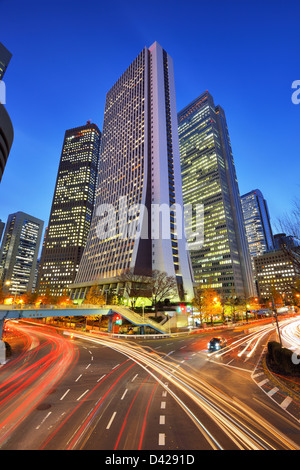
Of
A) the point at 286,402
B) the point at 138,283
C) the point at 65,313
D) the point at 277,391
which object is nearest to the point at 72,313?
the point at 65,313

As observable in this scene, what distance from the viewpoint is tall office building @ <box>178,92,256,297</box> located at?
147000 millimetres

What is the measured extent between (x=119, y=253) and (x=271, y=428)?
8909 centimetres

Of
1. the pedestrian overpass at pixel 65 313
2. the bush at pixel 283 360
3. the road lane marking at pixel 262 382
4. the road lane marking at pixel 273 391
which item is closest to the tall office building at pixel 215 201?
the pedestrian overpass at pixel 65 313

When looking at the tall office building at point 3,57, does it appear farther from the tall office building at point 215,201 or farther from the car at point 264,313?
the car at point 264,313

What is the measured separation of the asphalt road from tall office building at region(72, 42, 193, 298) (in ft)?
212

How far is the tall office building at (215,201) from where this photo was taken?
5787 inches

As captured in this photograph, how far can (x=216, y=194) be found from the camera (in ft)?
530

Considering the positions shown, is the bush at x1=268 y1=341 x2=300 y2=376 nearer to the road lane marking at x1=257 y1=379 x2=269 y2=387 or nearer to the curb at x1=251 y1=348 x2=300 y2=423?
the curb at x1=251 y1=348 x2=300 y2=423

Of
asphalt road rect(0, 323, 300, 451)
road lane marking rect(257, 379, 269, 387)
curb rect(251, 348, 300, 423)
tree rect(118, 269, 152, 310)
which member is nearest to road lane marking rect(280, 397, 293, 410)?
curb rect(251, 348, 300, 423)

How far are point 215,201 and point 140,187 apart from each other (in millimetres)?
81822

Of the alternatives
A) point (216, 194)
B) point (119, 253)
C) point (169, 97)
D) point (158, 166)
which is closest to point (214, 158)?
point (216, 194)

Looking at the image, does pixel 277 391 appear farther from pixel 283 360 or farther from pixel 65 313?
pixel 65 313

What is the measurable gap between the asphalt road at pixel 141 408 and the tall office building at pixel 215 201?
119690mm

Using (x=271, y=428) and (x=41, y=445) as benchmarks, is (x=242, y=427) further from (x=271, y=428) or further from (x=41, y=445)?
(x=41, y=445)
